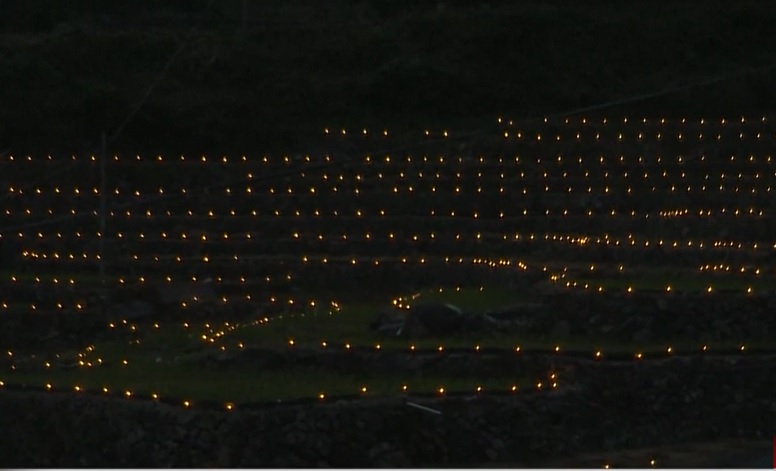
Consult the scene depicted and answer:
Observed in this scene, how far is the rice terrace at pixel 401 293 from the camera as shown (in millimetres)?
13711

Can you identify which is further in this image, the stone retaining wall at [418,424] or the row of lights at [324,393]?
the row of lights at [324,393]

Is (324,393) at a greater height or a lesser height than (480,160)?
lesser

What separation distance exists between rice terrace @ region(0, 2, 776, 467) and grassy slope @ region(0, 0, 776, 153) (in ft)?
0.86

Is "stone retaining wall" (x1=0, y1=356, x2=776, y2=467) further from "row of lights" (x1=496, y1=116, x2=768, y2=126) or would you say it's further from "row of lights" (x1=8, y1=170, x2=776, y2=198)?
"row of lights" (x1=496, y1=116, x2=768, y2=126)

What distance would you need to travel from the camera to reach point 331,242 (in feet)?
73.0

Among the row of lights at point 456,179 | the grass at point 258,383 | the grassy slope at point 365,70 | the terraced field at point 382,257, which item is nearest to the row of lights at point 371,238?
the terraced field at point 382,257

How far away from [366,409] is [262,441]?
36.7 inches

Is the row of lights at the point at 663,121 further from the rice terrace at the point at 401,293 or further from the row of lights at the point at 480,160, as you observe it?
the row of lights at the point at 480,160

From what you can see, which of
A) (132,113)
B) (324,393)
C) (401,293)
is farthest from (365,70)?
(324,393)

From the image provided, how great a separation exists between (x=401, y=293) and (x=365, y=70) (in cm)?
990

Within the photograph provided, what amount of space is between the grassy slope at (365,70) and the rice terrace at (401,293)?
0.26m

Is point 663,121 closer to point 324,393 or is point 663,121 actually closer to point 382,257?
point 382,257

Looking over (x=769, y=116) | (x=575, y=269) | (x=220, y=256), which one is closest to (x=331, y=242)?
(x=220, y=256)

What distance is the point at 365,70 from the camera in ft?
97.6
